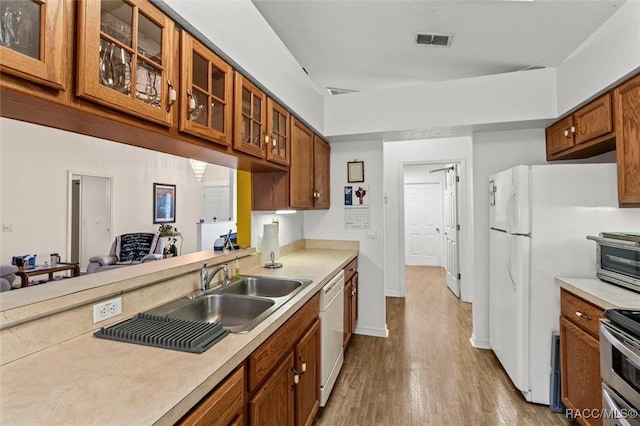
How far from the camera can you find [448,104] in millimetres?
A: 2762

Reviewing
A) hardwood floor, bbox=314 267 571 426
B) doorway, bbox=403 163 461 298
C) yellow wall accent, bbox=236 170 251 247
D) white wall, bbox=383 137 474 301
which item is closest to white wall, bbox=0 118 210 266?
yellow wall accent, bbox=236 170 251 247

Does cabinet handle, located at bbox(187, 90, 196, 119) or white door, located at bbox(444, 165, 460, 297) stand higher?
cabinet handle, located at bbox(187, 90, 196, 119)

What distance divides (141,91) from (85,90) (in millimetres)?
226

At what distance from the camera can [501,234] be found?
2.59 meters

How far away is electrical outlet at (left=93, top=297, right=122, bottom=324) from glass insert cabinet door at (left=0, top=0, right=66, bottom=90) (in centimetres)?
83

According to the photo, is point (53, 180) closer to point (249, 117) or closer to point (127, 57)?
point (249, 117)

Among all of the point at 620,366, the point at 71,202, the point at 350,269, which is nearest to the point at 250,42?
the point at 350,269

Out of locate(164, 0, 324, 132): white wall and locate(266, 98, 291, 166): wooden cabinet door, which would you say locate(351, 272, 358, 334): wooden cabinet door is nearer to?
locate(266, 98, 291, 166): wooden cabinet door

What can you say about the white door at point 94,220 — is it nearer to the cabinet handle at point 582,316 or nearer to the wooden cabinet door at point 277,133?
the wooden cabinet door at point 277,133

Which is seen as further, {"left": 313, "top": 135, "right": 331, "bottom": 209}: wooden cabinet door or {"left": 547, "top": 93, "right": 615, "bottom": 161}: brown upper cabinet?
{"left": 313, "top": 135, "right": 331, "bottom": 209}: wooden cabinet door

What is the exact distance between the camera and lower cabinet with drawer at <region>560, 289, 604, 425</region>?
170 cm

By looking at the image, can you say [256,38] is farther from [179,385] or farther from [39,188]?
[39,188]

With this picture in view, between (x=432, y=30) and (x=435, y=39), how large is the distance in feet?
0.49

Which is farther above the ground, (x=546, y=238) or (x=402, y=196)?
(x=402, y=196)
